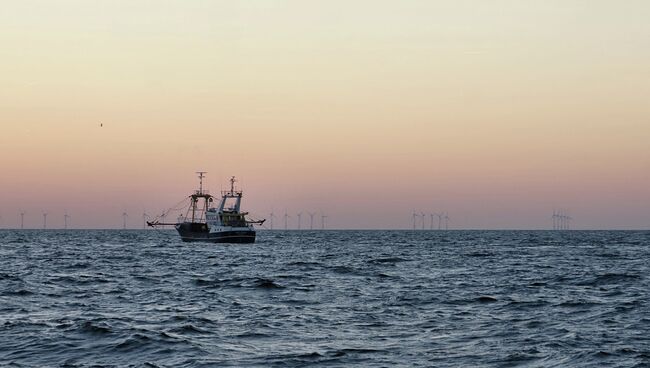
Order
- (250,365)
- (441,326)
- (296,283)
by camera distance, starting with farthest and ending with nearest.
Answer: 1. (296,283)
2. (441,326)
3. (250,365)

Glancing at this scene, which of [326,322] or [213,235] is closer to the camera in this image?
[326,322]

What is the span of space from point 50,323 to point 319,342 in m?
13.5

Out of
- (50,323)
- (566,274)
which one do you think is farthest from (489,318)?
(566,274)

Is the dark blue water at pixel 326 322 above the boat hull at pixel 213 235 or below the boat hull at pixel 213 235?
below

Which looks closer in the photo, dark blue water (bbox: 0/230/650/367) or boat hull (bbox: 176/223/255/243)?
dark blue water (bbox: 0/230/650/367)

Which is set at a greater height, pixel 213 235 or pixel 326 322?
pixel 213 235

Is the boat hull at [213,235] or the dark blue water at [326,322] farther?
the boat hull at [213,235]

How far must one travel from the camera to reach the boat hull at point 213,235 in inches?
6821

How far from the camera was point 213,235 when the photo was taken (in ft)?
575

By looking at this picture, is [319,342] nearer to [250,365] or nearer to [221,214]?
[250,365]

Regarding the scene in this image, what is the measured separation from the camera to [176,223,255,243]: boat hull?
173m

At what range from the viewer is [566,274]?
72.0 meters

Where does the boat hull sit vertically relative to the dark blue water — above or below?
above

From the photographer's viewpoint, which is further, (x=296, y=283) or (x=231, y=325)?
(x=296, y=283)
